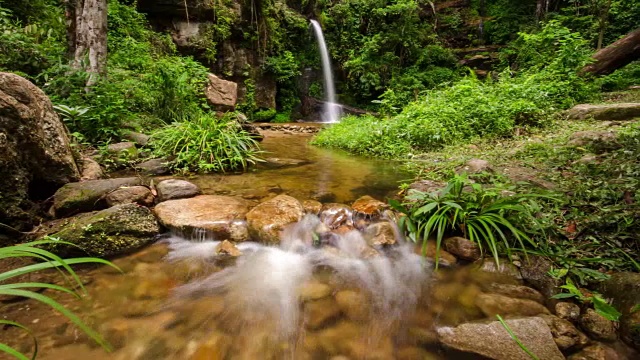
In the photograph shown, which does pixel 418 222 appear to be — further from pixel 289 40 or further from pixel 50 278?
pixel 289 40

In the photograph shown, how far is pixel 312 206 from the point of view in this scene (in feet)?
10.2

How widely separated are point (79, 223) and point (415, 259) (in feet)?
9.00

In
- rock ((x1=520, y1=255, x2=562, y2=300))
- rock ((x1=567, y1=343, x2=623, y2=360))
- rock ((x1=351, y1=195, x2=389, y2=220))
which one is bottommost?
rock ((x1=567, y1=343, x2=623, y2=360))

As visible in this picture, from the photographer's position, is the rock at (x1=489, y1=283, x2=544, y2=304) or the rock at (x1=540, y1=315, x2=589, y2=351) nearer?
the rock at (x1=540, y1=315, x2=589, y2=351)

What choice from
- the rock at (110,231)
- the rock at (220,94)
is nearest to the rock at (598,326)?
the rock at (110,231)

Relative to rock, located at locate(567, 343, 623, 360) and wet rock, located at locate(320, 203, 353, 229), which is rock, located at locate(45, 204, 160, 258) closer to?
wet rock, located at locate(320, 203, 353, 229)

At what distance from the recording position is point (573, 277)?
1913mm

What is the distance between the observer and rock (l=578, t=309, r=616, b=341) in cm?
158

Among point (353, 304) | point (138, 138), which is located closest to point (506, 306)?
point (353, 304)

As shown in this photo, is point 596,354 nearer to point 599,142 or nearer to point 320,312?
point 320,312

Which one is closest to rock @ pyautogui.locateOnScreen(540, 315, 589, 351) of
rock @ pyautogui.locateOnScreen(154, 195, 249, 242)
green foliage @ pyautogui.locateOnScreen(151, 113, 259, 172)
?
rock @ pyautogui.locateOnScreen(154, 195, 249, 242)

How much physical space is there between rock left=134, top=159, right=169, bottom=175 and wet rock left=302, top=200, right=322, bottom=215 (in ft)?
7.31

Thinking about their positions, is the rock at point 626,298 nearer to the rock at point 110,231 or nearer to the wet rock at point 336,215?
the wet rock at point 336,215

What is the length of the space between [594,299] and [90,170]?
180 inches
